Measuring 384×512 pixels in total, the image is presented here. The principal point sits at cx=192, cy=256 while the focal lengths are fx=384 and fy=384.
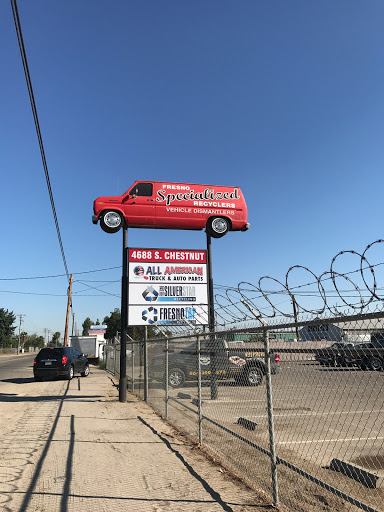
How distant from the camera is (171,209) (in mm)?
13031

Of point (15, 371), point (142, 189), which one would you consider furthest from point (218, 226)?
point (15, 371)

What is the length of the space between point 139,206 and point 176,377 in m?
5.66

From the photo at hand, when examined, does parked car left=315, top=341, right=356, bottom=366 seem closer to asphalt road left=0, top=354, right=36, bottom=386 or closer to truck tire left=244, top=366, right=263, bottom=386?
truck tire left=244, top=366, right=263, bottom=386

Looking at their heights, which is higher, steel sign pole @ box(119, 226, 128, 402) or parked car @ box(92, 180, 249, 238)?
parked car @ box(92, 180, 249, 238)

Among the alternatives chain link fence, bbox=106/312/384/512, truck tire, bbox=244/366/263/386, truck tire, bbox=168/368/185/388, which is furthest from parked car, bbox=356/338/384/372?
truck tire, bbox=168/368/185/388

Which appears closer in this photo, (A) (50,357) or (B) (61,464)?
(B) (61,464)

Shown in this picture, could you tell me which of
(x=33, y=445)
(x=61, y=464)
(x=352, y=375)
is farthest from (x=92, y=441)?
(x=352, y=375)

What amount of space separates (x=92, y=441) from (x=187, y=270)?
21.6 feet

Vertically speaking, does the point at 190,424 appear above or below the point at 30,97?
below

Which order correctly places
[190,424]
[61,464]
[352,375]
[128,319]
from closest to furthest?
[352,375]
[61,464]
[190,424]
[128,319]

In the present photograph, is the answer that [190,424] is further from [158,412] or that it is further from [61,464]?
[61,464]

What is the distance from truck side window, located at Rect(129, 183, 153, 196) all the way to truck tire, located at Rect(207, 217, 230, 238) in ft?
7.49

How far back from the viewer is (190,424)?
809 cm

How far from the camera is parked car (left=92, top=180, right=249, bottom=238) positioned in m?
12.8
